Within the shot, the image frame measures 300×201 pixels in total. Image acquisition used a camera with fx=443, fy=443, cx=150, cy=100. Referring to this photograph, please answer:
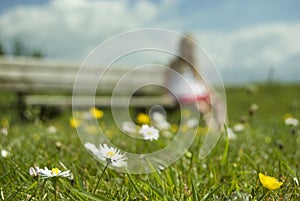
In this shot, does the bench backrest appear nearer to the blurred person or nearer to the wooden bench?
the wooden bench

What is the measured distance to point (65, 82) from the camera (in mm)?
6328

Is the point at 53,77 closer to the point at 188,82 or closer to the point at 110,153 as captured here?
the point at 188,82

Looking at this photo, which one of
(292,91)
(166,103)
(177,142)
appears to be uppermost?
(177,142)

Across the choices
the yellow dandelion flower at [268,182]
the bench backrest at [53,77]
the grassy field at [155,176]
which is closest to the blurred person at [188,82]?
the bench backrest at [53,77]

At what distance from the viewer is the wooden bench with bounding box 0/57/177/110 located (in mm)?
5957

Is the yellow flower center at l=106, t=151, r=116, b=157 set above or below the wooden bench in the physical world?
above

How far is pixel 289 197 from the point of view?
1268 mm

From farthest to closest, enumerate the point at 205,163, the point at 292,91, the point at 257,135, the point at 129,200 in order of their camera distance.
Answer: the point at 292,91 → the point at 257,135 → the point at 205,163 → the point at 129,200

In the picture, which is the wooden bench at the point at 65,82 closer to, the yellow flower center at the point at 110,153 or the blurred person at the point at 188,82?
the blurred person at the point at 188,82

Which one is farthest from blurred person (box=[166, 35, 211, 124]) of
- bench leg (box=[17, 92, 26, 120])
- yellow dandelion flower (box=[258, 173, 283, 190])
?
yellow dandelion flower (box=[258, 173, 283, 190])

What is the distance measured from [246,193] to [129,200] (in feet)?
1.13

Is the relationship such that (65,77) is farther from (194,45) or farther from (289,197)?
(289,197)

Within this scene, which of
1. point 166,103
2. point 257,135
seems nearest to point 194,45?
point 166,103

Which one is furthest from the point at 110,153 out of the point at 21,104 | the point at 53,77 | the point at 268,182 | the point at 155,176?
the point at 53,77
